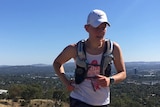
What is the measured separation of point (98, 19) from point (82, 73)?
501 mm

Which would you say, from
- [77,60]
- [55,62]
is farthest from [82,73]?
[55,62]

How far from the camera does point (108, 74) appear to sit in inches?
117

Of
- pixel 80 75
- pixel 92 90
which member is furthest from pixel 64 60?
pixel 92 90

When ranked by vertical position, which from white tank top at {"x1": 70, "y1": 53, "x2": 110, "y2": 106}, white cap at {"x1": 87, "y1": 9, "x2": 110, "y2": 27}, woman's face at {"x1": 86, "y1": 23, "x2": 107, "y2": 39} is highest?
white cap at {"x1": 87, "y1": 9, "x2": 110, "y2": 27}

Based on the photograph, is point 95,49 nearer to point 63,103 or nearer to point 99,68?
point 99,68


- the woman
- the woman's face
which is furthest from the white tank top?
the woman's face

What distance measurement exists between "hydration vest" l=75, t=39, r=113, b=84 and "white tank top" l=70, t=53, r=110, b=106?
34 mm

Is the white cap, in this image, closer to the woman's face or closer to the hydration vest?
the woman's face

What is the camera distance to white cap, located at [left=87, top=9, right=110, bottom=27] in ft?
9.35

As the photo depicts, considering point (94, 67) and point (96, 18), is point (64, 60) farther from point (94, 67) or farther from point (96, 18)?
point (96, 18)

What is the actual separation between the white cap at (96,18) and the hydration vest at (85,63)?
0.24m

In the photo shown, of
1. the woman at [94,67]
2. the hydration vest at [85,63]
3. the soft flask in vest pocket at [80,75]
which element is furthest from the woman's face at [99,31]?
the soft flask in vest pocket at [80,75]

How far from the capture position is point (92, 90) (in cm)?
288

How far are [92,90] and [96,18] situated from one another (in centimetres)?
63
